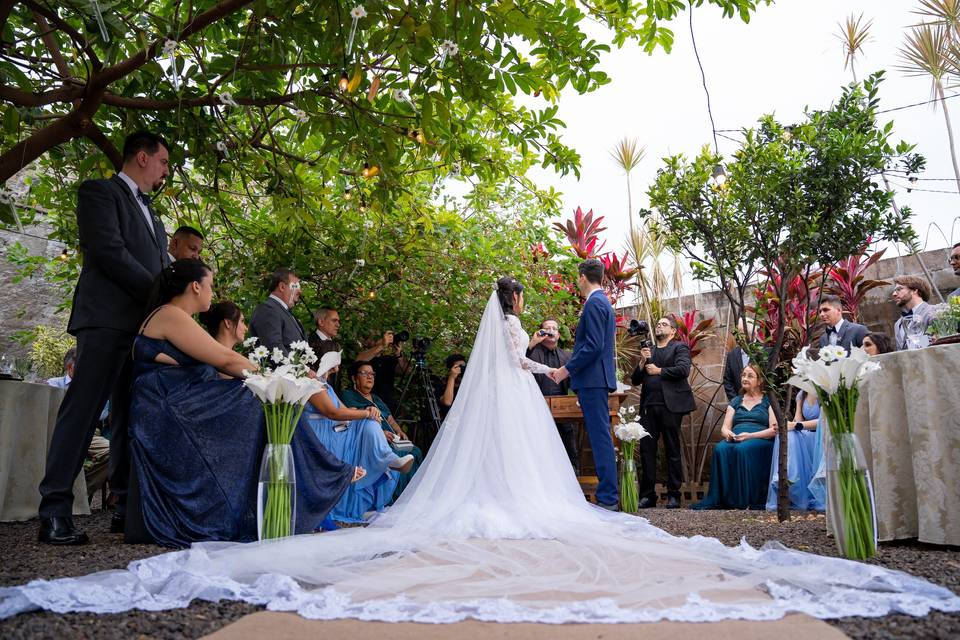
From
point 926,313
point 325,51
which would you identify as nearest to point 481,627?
point 325,51

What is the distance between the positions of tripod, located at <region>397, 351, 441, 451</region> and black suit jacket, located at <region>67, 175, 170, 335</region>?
342 cm

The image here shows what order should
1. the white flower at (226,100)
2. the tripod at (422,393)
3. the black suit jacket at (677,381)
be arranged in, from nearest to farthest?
the white flower at (226,100)
the tripod at (422,393)
the black suit jacket at (677,381)

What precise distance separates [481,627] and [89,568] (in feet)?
5.26

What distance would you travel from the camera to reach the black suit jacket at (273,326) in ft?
15.6

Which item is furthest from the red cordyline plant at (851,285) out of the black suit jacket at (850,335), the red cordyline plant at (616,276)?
the red cordyline plant at (616,276)

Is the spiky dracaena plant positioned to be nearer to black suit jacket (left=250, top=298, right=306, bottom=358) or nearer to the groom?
the groom

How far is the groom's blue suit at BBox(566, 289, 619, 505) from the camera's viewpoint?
5469mm

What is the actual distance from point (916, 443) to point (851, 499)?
0.50 meters

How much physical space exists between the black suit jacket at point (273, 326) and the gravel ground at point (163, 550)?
1510 mm

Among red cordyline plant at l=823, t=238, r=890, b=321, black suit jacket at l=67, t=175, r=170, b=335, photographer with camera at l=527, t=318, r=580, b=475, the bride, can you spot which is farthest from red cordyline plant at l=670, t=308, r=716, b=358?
black suit jacket at l=67, t=175, r=170, b=335

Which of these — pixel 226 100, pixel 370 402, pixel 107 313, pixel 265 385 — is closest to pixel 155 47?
pixel 226 100

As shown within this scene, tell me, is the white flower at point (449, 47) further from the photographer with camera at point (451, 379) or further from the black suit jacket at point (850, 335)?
the black suit jacket at point (850, 335)

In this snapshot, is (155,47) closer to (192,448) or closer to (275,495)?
(192,448)

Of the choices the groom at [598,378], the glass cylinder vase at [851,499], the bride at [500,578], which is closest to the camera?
the bride at [500,578]
